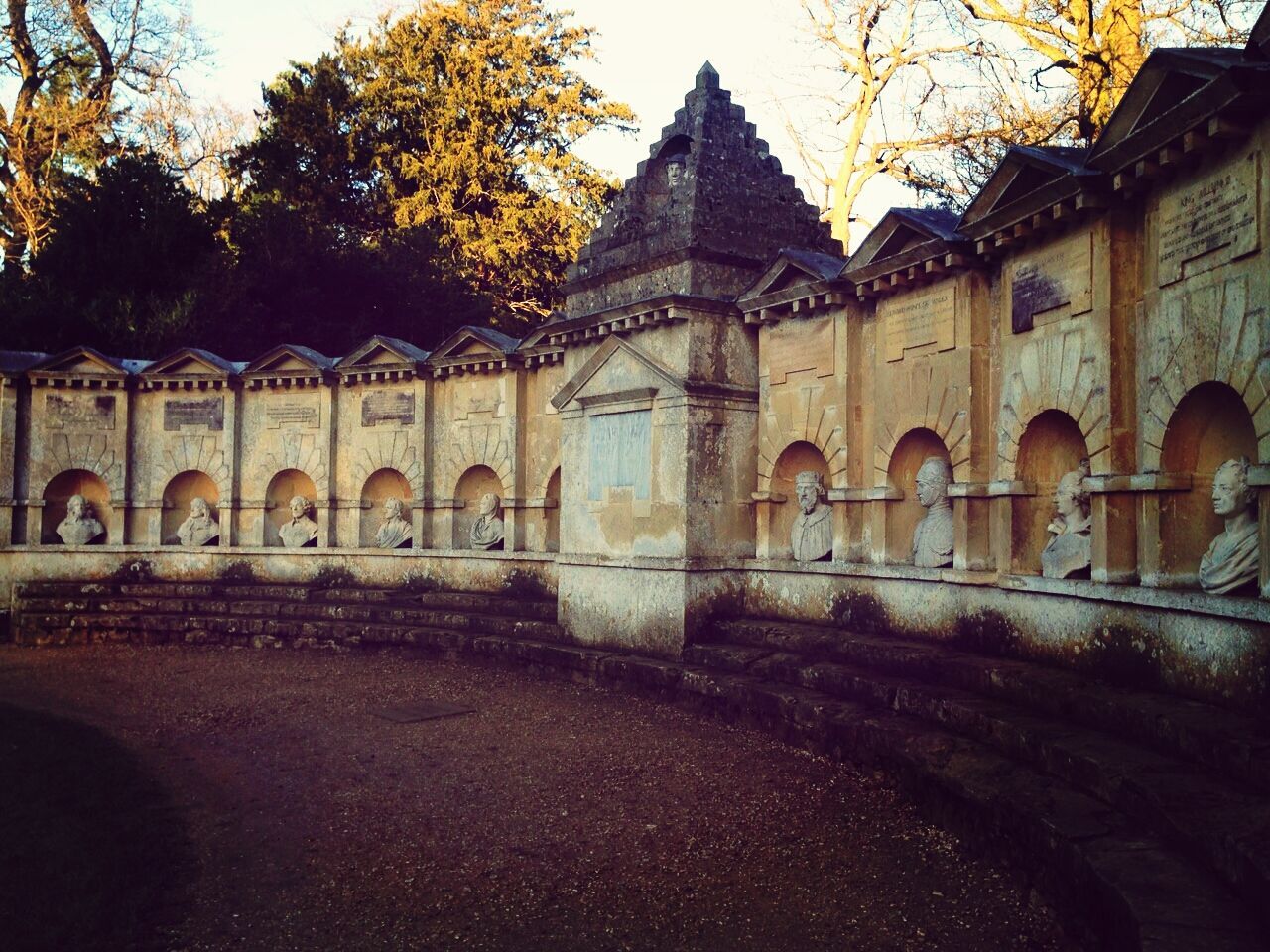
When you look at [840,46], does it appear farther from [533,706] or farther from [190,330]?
[533,706]

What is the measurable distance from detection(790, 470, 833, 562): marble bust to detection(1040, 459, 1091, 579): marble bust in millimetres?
2502

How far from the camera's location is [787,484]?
9797mm

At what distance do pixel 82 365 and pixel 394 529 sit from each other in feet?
16.1

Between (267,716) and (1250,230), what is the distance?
7630mm

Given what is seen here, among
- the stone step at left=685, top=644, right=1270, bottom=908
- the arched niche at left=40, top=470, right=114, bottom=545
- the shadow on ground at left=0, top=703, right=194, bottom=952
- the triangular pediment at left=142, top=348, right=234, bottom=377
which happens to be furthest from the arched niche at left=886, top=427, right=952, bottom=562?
the arched niche at left=40, top=470, right=114, bottom=545

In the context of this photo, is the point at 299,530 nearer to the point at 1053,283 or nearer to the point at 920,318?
the point at 920,318

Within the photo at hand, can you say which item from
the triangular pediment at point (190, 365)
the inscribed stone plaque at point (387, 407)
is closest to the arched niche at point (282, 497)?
the inscribed stone plaque at point (387, 407)

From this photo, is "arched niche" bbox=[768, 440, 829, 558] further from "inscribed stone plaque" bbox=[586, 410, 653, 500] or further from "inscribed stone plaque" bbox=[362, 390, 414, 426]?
"inscribed stone plaque" bbox=[362, 390, 414, 426]

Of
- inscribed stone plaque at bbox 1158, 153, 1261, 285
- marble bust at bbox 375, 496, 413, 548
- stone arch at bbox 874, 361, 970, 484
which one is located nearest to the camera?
inscribed stone plaque at bbox 1158, 153, 1261, 285

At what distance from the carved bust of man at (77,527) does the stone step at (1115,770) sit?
10955mm

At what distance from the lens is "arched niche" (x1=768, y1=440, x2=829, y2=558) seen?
379 inches

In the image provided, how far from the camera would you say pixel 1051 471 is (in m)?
7.21

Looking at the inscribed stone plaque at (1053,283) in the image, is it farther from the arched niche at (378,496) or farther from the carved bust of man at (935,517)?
the arched niche at (378,496)

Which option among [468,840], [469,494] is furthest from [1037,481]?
[469,494]
